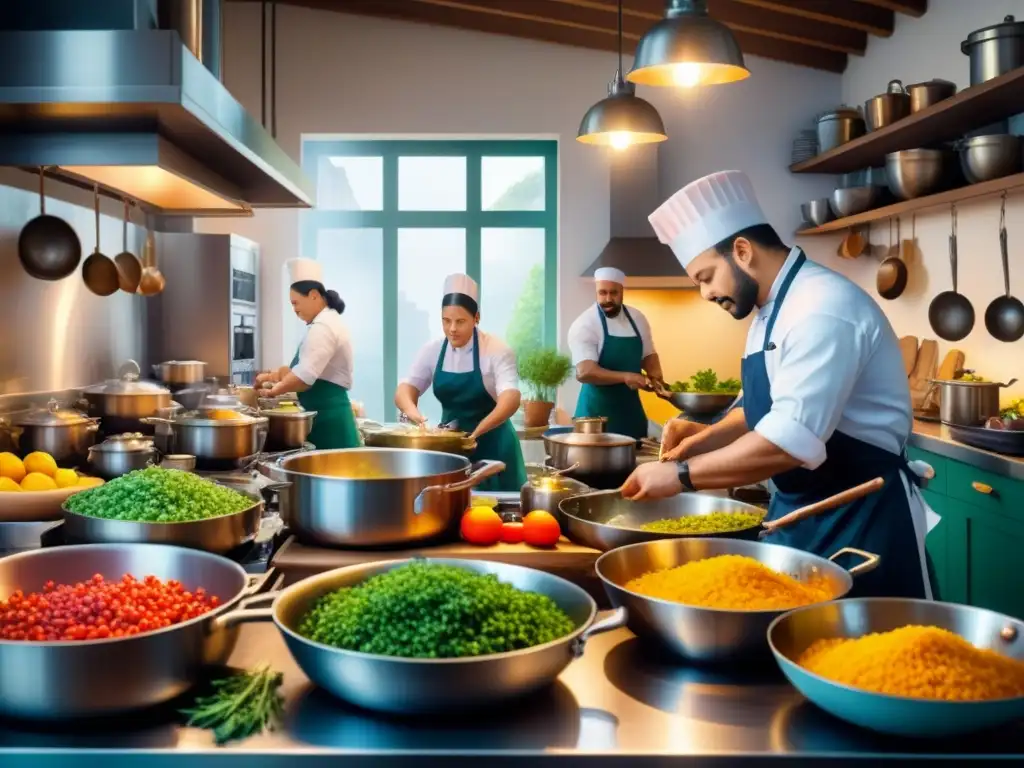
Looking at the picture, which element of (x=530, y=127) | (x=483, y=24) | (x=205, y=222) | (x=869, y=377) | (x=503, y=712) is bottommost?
(x=503, y=712)

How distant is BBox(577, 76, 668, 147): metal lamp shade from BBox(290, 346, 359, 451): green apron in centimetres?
218

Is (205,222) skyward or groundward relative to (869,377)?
skyward

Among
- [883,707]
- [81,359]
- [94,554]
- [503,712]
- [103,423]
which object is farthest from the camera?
[81,359]

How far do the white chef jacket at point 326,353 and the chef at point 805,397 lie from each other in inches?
115

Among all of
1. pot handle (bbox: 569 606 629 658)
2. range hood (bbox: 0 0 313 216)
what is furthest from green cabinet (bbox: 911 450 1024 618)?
range hood (bbox: 0 0 313 216)

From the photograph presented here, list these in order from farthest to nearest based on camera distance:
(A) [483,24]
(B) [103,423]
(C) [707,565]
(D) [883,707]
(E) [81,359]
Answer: (A) [483,24] < (E) [81,359] < (B) [103,423] < (C) [707,565] < (D) [883,707]

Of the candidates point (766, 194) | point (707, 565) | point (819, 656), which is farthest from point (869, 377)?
point (766, 194)

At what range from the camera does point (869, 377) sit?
225cm

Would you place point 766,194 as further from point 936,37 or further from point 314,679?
point 314,679

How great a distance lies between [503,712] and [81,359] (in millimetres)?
4455

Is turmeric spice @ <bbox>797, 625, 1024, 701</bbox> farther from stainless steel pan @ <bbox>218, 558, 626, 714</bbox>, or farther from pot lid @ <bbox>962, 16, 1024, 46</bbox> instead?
pot lid @ <bbox>962, 16, 1024, 46</bbox>

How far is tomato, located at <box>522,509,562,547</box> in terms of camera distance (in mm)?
2178

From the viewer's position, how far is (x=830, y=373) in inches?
83.7

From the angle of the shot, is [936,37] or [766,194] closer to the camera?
[936,37]
